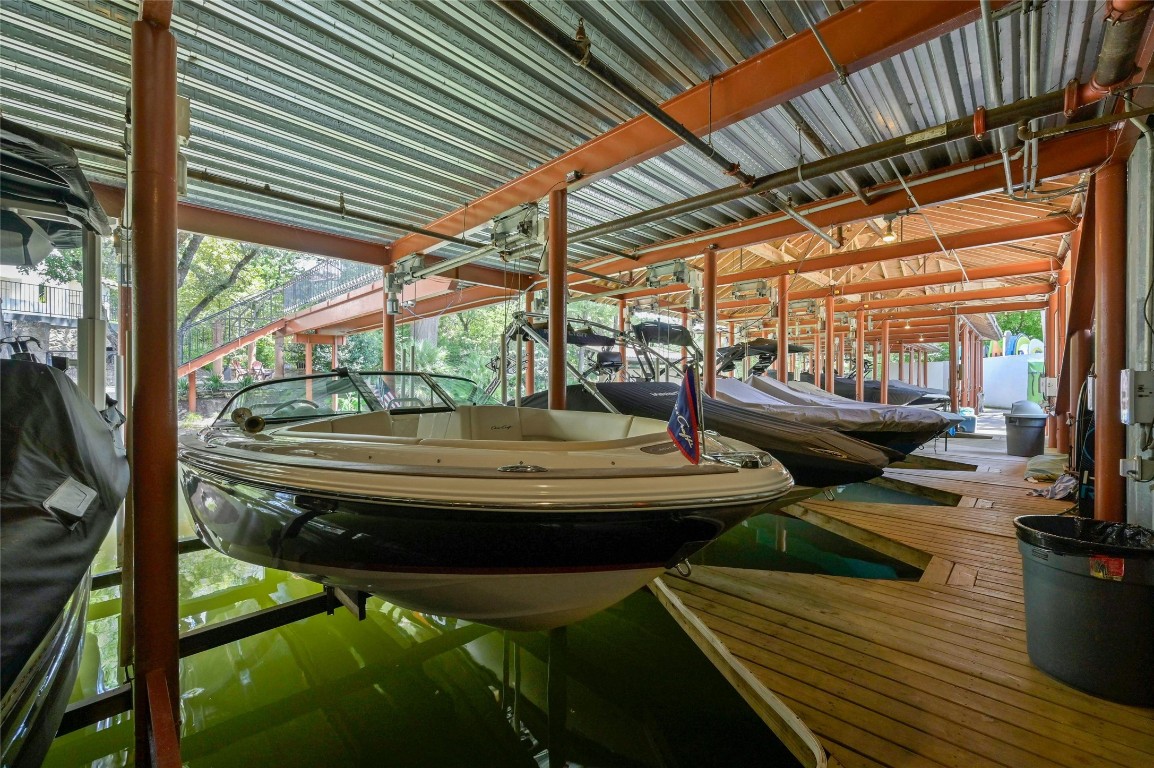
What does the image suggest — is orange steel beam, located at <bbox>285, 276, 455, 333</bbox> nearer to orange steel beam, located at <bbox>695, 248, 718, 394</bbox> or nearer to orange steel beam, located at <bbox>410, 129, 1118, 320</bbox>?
orange steel beam, located at <bbox>410, 129, 1118, 320</bbox>

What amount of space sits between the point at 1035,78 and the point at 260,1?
4.24 meters

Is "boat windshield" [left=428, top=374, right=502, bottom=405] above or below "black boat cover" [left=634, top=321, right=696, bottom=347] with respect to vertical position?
below

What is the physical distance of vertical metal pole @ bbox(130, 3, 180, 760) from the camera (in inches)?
70.1

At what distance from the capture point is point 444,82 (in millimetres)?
3412

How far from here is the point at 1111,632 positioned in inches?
69.8

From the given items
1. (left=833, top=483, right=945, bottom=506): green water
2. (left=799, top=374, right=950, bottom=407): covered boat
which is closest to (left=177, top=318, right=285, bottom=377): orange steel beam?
(left=833, top=483, right=945, bottom=506): green water

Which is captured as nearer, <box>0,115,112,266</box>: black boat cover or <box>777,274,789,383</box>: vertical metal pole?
<box>0,115,112,266</box>: black boat cover

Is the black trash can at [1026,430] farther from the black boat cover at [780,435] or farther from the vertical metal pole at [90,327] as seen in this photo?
the vertical metal pole at [90,327]

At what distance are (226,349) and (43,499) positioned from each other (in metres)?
11.5

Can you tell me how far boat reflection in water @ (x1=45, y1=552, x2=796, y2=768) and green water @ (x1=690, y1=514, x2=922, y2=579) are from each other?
4.60 feet

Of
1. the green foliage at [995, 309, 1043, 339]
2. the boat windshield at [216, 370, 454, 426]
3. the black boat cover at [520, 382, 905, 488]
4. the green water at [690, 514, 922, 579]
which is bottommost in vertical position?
the green water at [690, 514, 922, 579]

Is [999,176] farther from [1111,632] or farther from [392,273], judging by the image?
[392,273]

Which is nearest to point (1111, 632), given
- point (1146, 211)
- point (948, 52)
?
point (1146, 211)

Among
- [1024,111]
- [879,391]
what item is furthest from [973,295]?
[1024,111]
